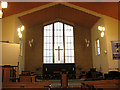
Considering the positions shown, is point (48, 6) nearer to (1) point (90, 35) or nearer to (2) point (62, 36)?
(2) point (62, 36)

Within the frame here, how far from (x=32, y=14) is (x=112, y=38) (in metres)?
5.25

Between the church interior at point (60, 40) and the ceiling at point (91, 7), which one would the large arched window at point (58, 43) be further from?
the ceiling at point (91, 7)

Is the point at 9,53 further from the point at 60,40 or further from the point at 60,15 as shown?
the point at 60,15

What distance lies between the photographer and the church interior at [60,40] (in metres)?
7.63

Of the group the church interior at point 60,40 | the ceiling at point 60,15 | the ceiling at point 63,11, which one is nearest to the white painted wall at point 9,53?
the church interior at point 60,40

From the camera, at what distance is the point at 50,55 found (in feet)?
36.3

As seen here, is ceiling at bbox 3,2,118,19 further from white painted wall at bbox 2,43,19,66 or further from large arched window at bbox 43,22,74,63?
large arched window at bbox 43,22,74,63

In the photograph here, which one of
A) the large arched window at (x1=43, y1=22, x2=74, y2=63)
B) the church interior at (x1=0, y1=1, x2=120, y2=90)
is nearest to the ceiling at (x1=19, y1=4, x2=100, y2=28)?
the church interior at (x1=0, y1=1, x2=120, y2=90)

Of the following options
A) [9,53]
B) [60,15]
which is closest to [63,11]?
[60,15]

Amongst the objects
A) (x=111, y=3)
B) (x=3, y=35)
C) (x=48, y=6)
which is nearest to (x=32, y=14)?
(x=48, y=6)

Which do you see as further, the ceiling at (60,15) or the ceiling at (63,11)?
the ceiling at (60,15)

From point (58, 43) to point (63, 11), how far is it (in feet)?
8.79

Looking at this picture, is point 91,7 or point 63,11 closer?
point 91,7

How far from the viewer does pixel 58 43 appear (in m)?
11.2
